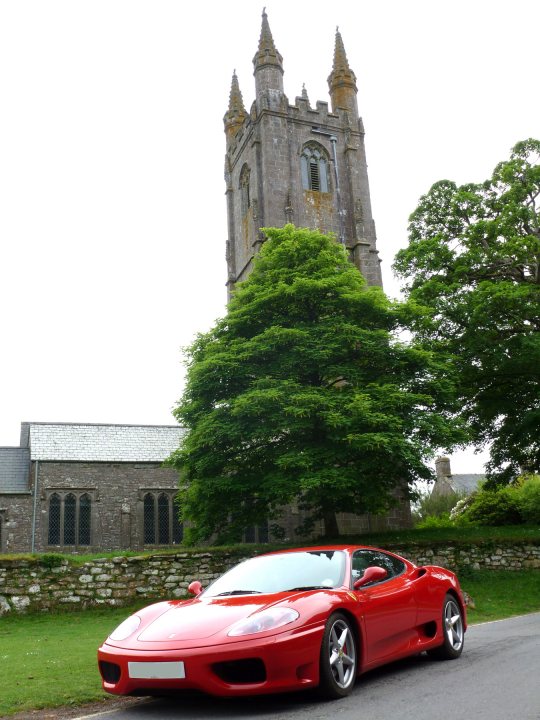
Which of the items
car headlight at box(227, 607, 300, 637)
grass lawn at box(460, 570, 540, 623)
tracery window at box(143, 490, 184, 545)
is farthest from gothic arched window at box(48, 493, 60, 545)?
car headlight at box(227, 607, 300, 637)

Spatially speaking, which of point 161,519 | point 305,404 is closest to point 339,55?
point 161,519

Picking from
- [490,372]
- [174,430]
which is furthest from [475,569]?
[174,430]

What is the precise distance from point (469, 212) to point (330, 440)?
1244 cm

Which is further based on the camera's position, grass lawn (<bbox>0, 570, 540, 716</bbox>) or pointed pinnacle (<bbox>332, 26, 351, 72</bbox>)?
pointed pinnacle (<bbox>332, 26, 351, 72</bbox>)

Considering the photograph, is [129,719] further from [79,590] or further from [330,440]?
[330,440]

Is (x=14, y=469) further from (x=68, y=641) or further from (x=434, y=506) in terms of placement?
(x=434, y=506)

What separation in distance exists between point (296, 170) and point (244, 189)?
3985 millimetres

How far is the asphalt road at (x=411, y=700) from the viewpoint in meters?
5.23

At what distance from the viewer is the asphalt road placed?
17.2 feet

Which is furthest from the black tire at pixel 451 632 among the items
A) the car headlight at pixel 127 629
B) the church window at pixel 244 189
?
the church window at pixel 244 189

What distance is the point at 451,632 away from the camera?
7867 millimetres

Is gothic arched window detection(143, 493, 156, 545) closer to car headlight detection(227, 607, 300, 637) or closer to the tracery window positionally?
the tracery window

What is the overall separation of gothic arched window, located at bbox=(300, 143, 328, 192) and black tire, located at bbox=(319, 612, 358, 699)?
37.4 metres

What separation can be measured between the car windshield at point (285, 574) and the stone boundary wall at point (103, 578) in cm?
962
